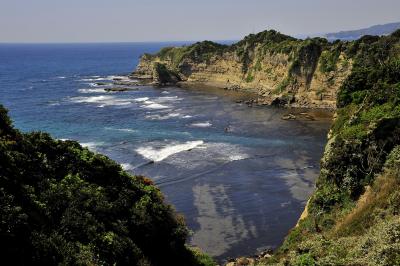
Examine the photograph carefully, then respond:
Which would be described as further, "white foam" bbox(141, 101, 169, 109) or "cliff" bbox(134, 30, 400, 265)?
"white foam" bbox(141, 101, 169, 109)

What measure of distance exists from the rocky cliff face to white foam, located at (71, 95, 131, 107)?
95.8ft

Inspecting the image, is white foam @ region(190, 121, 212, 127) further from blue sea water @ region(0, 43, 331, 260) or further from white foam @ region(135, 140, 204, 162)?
white foam @ region(135, 140, 204, 162)

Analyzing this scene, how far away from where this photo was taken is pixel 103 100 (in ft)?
353

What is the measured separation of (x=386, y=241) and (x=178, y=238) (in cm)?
1249

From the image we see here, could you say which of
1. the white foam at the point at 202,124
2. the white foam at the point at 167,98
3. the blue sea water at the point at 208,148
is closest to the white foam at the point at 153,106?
the blue sea water at the point at 208,148

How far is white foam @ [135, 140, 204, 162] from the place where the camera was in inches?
2339

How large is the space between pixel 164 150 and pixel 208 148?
6.27m

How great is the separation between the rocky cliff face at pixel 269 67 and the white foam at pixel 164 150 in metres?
35.3

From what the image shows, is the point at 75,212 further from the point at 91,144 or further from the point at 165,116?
A: the point at 165,116

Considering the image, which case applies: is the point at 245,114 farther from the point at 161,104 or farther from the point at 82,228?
the point at 82,228

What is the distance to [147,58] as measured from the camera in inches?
6570

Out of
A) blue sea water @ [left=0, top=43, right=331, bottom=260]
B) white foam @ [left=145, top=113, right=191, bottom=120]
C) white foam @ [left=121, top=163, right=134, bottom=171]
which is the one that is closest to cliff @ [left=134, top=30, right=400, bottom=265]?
blue sea water @ [left=0, top=43, right=331, bottom=260]

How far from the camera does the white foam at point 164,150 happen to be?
59400mm

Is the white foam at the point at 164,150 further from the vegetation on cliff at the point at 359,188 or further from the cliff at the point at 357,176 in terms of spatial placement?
the vegetation on cliff at the point at 359,188
